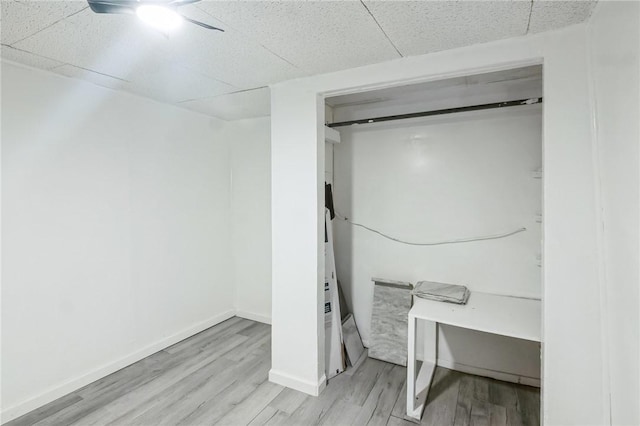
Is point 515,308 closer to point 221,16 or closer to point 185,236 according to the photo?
point 221,16

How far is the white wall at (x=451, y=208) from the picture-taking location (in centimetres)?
257

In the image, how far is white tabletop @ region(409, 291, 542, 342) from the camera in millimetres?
2027

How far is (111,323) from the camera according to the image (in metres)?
2.82

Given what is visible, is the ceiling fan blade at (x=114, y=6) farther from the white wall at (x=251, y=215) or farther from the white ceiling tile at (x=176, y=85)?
the white wall at (x=251, y=215)

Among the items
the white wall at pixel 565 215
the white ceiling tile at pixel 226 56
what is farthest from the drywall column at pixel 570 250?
the white ceiling tile at pixel 226 56

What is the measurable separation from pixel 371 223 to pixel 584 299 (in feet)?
5.89

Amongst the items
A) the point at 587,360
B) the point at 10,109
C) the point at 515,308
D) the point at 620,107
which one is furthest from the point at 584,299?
the point at 10,109

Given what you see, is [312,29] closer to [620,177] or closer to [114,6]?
[114,6]

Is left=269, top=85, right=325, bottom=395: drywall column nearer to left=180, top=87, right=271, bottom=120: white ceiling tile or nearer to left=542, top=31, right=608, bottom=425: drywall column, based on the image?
left=180, top=87, right=271, bottom=120: white ceiling tile

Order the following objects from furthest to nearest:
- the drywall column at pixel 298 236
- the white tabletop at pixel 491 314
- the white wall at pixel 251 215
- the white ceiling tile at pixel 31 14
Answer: the white wall at pixel 251 215, the drywall column at pixel 298 236, the white tabletop at pixel 491 314, the white ceiling tile at pixel 31 14

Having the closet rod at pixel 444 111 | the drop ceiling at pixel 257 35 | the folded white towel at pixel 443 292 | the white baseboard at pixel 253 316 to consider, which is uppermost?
the drop ceiling at pixel 257 35

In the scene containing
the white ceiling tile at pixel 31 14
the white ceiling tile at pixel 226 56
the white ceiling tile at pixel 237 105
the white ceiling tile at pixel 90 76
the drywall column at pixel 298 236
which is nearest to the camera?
the white ceiling tile at pixel 31 14

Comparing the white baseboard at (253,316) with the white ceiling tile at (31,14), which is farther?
the white baseboard at (253,316)

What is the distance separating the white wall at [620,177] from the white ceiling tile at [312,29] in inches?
40.6
